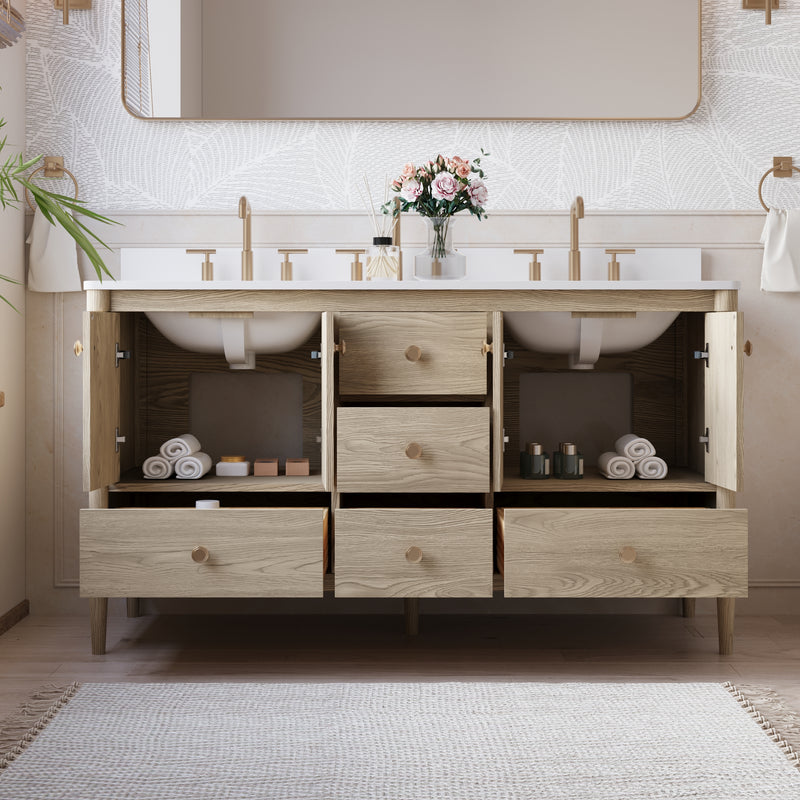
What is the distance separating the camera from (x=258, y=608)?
2.37m

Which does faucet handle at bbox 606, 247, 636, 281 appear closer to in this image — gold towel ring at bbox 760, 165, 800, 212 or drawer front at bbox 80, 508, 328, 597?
gold towel ring at bbox 760, 165, 800, 212

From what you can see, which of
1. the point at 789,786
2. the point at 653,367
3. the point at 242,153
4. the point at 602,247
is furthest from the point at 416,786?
the point at 242,153

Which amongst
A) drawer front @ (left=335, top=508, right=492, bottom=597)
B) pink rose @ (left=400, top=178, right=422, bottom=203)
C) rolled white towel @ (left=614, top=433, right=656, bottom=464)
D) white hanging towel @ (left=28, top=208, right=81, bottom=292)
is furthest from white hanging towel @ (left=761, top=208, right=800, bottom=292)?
white hanging towel @ (left=28, top=208, right=81, bottom=292)

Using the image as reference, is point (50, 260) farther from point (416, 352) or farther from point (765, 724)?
point (765, 724)

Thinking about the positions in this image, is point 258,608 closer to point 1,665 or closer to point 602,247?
point 1,665

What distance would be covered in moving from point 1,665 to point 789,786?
1.62 m

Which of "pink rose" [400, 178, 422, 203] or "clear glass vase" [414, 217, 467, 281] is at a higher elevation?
"pink rose" [400, 178, 422, 203]

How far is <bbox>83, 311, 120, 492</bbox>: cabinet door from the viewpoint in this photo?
1.86m

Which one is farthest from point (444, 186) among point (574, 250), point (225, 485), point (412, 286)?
point (225, 485)

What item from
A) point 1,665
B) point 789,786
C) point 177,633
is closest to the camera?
point 789,786

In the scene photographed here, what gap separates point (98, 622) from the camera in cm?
198

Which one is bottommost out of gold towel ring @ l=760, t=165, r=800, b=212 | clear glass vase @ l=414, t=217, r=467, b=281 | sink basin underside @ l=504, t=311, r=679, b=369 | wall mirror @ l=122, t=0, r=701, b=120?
sink basin underside @ l=504, t=311, r=679, b=369

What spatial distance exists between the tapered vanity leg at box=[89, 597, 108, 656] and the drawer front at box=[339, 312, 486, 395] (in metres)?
0.77

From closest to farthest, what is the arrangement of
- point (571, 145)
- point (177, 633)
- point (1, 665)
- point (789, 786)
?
point (789, 786) → point (1, 665) → point (177, 633) → point (571, 145)
